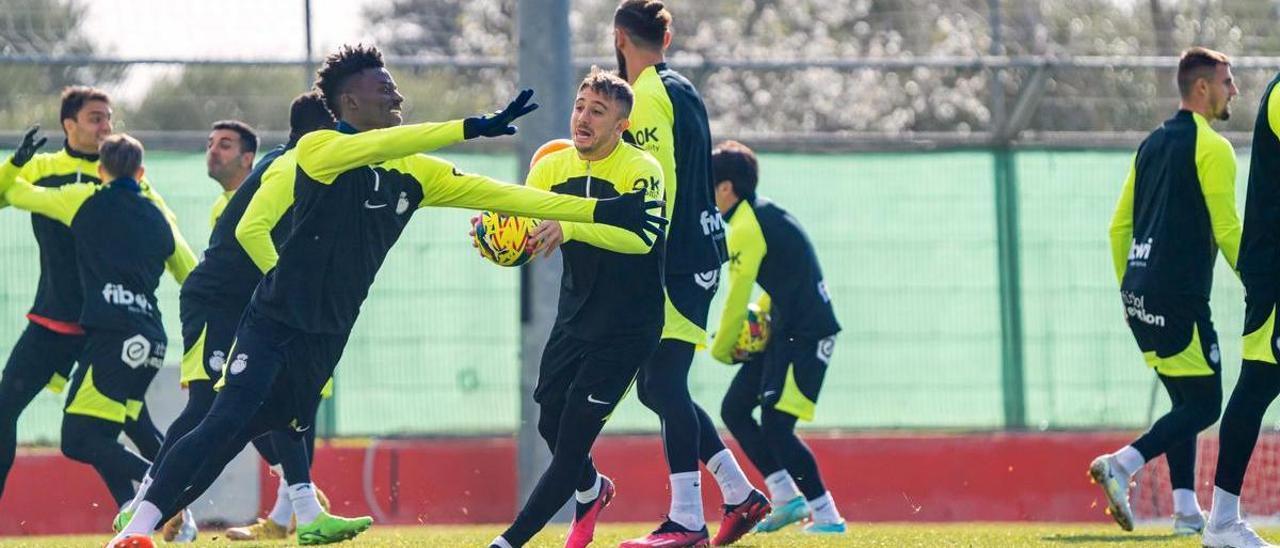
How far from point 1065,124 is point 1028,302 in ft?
4.92

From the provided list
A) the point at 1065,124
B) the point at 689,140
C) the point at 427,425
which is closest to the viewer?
the point at 689,140

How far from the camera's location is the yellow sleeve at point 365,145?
637 cm

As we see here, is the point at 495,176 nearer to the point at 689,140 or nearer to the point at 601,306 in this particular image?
the point at 689,140

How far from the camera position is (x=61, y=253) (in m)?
9.47

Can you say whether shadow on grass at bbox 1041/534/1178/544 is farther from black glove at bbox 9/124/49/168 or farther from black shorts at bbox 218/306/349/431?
black glove at bbox 9/124/49/168

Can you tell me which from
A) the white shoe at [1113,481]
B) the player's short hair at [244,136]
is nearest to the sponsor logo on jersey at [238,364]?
the player's short hair at [244,136]

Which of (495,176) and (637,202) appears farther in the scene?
(495,176)

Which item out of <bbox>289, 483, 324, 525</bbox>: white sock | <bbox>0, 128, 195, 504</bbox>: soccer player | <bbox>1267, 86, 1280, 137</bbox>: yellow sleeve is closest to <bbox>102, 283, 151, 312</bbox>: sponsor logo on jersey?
<bbox>0, 128, 195, 504</bbox>: soccer player

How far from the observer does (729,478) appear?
326 inches

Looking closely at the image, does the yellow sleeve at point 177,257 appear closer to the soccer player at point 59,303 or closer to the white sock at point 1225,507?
the soccer player at point 59,303

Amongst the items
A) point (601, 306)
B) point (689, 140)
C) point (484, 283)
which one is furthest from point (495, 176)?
point (601, 306)

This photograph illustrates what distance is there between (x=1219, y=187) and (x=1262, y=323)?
153 centimetres

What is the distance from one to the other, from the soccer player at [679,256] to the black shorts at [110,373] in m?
2.71

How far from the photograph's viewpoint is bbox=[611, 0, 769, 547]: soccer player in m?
7.71
